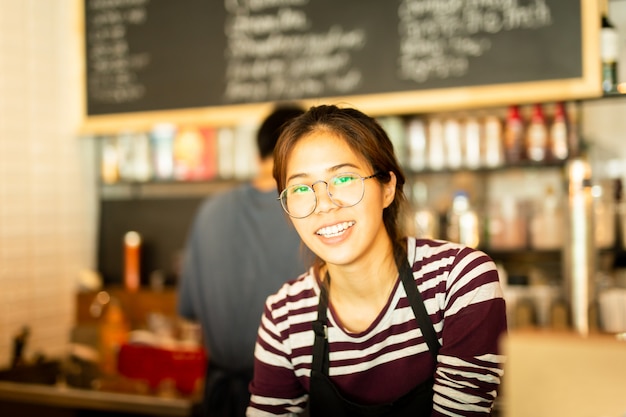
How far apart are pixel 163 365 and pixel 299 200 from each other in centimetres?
142

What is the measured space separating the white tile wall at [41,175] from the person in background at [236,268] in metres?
1.21

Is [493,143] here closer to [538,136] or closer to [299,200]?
[538,136]

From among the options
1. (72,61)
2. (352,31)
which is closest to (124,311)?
(72,61)

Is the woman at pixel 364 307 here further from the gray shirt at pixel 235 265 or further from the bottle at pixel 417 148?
the bottle at pixel 417 148

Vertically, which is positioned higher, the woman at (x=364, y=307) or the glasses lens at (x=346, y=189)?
the glasses lens at (x=346, y=189)

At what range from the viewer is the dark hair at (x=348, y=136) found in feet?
3.82

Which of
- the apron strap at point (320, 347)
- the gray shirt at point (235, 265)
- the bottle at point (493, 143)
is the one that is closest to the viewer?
the apron strap at point (320, 347)

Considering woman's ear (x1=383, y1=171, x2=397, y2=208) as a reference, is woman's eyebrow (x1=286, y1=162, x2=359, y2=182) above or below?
above

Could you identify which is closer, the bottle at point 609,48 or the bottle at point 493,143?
the bottle at point 609,48

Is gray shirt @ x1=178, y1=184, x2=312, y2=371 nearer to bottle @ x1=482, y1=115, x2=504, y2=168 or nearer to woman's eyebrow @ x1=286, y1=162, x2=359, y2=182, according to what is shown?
woman's eyebrow @ x1=286, y1=162, x2=359, y2=182

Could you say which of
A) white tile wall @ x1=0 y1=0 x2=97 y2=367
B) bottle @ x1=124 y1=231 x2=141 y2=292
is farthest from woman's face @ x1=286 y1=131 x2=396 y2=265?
bottle @ x1=124 y1=231 x2=141 y2=292

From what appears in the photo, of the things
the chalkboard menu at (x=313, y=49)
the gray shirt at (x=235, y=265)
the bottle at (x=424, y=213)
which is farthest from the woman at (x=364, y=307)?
the bottle at (x=424, y=213)

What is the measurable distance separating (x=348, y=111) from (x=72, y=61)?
2.38 meters

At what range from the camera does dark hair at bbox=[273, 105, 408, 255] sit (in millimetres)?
1163
